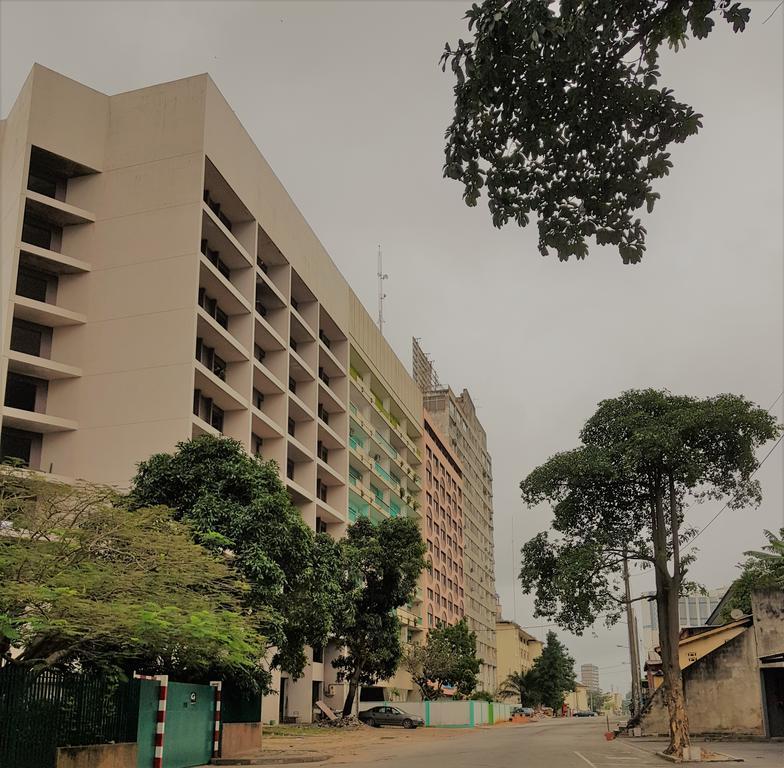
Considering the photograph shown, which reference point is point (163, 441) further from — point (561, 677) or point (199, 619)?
point (561, 677)

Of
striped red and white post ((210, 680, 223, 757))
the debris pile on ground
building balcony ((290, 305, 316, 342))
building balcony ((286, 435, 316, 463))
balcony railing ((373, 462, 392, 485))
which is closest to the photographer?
striped red and white post ((210, 680, 223, 757))

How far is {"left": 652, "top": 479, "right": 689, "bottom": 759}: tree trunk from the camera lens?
2558 cm

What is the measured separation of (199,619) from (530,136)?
10066 mm

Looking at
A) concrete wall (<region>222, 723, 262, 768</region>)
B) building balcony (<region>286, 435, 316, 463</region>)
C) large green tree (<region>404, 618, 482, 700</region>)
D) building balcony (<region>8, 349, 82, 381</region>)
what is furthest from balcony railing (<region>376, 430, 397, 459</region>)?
concrete wall (<region>222, 723, 262, 768</region>)

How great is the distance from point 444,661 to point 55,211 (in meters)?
37.8

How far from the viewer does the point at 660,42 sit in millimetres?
7492

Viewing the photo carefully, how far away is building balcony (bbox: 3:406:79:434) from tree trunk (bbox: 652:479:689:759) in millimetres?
22509

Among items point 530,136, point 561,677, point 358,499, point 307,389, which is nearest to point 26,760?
point 530,136

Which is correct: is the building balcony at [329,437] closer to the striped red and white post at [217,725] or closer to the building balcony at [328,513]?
the building balcony at [328,513]

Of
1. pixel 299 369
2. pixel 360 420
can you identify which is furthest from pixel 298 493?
pixel 360 420

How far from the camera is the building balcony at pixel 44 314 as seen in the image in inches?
1347

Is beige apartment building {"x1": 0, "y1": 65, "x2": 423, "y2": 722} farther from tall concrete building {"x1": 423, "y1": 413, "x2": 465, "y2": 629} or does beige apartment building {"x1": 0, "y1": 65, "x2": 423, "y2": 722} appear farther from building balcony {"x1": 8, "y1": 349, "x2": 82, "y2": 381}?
tall concrete building {"x1": 423, "y1": 413, "x2": 465, "y2": 629}

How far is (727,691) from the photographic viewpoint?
3459 cm

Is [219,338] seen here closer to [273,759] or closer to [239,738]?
[239,738]
